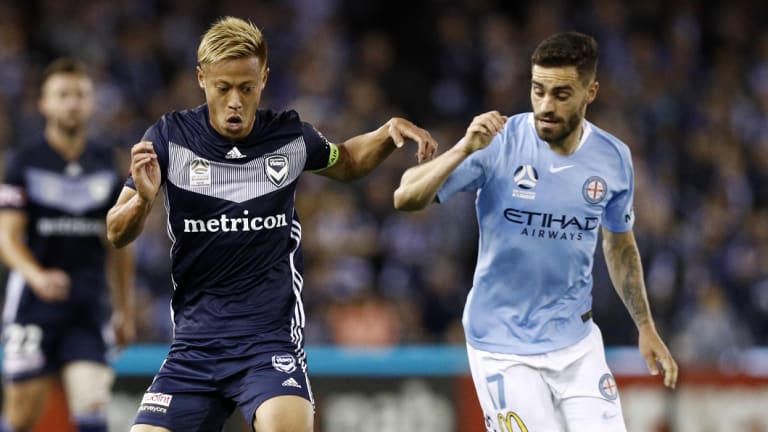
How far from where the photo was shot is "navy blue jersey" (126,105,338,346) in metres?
5.59

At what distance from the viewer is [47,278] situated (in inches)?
292

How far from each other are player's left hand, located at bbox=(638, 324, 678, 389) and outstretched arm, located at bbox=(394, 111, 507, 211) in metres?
1.35

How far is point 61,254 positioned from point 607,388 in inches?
151

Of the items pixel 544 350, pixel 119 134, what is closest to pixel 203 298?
pixel 544 350

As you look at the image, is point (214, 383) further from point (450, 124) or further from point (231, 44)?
point (450, 124)

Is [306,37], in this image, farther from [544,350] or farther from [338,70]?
[544,350]

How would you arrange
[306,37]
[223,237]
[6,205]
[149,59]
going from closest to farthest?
[223,237], [6,205], [149,59], [306,37]

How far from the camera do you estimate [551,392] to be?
5.93 metres

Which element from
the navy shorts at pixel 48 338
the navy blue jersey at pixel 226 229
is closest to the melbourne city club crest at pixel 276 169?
the navy blue jersey at pixel 226 229

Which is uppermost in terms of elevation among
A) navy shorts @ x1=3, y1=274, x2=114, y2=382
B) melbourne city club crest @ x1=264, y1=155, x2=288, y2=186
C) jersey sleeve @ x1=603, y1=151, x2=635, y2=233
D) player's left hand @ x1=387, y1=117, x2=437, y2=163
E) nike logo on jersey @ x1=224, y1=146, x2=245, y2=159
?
player's left hand @ x1=387, y1=117, x2=437, y2=163

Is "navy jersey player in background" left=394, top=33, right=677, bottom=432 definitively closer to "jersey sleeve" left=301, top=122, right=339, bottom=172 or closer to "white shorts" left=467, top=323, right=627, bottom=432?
"white shorts" left=467, top=323, right=627, bottom=432

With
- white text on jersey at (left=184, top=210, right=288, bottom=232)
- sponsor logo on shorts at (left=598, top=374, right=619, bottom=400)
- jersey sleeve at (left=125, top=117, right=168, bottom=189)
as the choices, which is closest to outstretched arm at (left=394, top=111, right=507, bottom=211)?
white text on jersey at (left=184, top=210, right=288, bottom=232)

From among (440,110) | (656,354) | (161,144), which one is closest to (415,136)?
(161,144)

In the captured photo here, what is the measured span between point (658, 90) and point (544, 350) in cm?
1163
